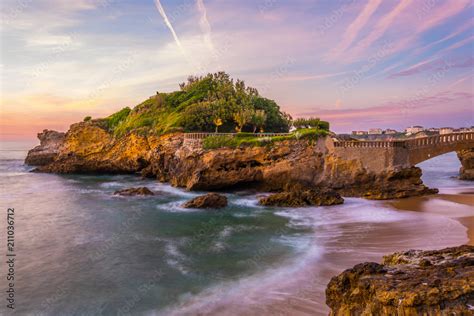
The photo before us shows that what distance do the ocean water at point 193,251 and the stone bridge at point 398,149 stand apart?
471 cm

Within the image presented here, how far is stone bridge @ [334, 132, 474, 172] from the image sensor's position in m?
30.7

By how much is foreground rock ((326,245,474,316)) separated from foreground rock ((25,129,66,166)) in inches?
2855

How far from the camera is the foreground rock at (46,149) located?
234ft

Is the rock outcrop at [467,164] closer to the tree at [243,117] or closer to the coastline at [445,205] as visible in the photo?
the coastline at [445,205]

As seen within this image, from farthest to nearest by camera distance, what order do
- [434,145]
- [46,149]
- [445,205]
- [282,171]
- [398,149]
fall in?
[46,149] → [282,171] → [434,145] → [398,149] → [445,205]

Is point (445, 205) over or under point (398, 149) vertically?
under

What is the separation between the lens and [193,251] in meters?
17.8

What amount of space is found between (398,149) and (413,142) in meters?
1.81

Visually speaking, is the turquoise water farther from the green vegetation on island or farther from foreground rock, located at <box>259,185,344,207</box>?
the green vegetation on island

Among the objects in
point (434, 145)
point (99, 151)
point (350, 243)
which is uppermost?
point (434, 145)

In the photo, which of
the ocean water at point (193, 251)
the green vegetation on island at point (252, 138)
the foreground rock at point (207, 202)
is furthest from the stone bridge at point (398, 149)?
the foreground rock at point (207, 202)

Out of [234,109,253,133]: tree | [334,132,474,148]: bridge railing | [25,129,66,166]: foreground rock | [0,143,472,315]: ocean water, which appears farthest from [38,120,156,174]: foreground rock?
[334,132,474,148]: bridge railing

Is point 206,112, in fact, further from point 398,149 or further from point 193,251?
point 193,251

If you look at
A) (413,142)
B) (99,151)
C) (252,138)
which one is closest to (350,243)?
(413,142)
